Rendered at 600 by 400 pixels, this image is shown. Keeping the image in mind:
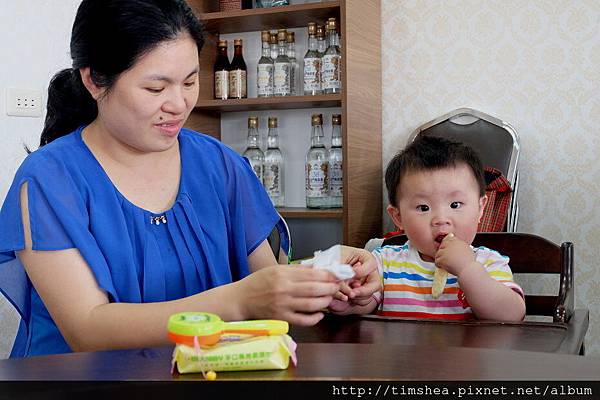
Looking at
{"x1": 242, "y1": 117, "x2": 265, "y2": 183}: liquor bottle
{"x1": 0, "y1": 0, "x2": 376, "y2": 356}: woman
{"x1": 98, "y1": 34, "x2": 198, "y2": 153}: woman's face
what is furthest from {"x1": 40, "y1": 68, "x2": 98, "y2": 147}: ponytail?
{"x1": 242, "y1": 117, "x2": 265, "y2": 183}: liquor bottle

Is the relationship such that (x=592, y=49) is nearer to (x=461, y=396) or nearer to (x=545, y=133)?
(x=545, y=133)

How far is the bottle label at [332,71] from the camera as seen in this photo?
2984 millimetres

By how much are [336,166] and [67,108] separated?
165 cm

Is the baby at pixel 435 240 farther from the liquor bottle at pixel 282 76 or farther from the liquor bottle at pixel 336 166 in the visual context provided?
the liquor bottle at pixel 282 76

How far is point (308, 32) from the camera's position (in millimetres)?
3143

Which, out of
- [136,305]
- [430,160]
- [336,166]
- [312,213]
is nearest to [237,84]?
[336,166]

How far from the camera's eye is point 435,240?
1.48 m

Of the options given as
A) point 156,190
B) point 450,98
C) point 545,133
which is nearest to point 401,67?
point 450,98

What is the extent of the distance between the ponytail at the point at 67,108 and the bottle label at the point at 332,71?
5.09 ft

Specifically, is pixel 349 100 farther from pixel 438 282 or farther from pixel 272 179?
pixel 438 282

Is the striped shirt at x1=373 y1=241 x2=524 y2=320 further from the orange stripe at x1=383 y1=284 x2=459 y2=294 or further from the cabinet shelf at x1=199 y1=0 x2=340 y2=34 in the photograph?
the cabinet shelf at x1=199 y1=0 x2=340 y2=34

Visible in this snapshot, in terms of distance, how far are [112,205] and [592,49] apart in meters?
2.10

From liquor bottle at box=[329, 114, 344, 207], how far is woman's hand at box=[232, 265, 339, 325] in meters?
2.05

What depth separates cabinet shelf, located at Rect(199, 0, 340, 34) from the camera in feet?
9.66
